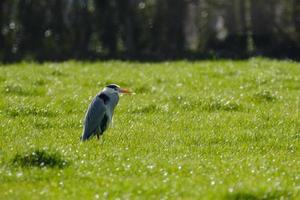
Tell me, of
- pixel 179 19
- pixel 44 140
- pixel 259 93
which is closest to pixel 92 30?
pixel 179 19

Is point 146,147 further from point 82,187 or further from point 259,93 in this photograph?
point 259,93

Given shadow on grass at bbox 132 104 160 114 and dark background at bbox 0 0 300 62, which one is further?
dark background at bbox 0 0 300 62

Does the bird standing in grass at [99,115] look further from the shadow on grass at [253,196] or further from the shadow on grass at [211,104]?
the shadow on grass at [253,196]

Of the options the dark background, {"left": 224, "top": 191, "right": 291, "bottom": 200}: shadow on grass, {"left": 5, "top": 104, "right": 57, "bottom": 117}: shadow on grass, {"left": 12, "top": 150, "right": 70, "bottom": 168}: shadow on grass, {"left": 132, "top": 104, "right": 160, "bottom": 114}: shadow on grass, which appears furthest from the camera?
the dark background

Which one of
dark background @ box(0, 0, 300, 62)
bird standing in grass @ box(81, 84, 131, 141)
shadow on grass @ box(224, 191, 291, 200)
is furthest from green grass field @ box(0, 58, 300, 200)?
dark background @ box(0, 0, 300, 62)

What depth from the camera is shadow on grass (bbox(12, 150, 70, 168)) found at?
454 inches

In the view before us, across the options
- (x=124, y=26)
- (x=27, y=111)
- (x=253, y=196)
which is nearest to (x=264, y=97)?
(x=27, y=111)

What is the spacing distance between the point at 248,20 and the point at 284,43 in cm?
324

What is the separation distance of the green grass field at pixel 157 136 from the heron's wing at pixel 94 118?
244 millimetres

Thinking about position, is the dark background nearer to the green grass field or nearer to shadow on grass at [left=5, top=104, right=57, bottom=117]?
the green grass field

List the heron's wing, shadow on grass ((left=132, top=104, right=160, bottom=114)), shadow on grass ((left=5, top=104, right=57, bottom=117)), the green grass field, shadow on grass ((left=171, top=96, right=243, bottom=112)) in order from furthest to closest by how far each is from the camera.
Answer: shadow on grass ((left=171, top=96, right=243, bottom=112))
shadow on grass ((left=132, top=104, right=160, bottom=114))
shadow on grass ((left=5, top=104, right=57, bottom=117))
the heron's wing
the green grass field

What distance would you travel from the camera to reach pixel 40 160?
11625 mm

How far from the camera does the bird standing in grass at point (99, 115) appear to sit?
13.7 m

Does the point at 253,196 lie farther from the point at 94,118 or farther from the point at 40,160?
the point at 94,118
